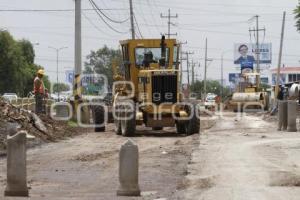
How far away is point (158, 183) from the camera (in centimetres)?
1309

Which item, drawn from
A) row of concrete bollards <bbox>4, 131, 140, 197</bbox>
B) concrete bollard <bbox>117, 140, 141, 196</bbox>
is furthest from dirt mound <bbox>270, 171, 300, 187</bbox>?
row of concrete bollards <bbox>4, 131, 140, 197</bbox>

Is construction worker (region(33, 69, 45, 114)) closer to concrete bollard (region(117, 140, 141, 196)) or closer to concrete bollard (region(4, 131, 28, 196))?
concrete bollard (region(4, 131, 28, 196))

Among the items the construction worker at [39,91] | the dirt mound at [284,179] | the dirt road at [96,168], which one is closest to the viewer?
the dirt road at [96,168]

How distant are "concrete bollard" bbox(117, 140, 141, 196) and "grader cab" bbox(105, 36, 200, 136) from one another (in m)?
14.1

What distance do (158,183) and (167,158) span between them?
14.1 ft

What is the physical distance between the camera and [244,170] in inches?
575

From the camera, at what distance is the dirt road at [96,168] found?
1210cm

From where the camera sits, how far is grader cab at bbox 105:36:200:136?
25.8 metres

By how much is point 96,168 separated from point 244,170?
3.27 m

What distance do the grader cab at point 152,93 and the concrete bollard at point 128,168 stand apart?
14083 mm

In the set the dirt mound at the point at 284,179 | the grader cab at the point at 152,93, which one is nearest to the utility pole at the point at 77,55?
the grader cab at the point at 152,93

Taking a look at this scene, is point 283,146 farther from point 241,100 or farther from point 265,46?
point 265,46

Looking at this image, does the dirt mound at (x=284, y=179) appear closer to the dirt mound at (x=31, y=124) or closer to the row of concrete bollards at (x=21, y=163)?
the row of concrete bollards at (x=21, y=163)

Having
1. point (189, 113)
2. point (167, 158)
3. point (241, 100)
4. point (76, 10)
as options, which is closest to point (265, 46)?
point (241, 100)
